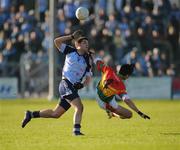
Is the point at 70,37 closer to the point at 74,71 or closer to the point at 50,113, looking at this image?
the point at 74,71

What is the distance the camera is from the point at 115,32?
3406cm

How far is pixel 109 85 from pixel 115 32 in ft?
56.2

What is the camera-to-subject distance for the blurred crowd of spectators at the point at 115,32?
34062mm

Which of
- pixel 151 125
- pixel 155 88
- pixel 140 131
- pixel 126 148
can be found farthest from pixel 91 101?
pixel 126 148

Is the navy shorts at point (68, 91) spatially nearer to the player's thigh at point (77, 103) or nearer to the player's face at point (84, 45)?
the player's thigh at point (77, 103)

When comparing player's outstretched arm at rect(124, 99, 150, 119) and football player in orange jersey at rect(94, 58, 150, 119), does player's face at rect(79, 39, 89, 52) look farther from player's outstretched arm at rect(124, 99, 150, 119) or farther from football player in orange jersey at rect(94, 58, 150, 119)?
player's outstretched arm at rect(124, 99, 150, 119)

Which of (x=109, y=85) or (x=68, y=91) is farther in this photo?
(x=109, y=85)

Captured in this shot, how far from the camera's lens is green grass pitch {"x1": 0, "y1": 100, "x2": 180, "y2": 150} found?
13.9 metres

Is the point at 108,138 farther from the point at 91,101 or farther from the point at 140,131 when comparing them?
the point at 91,101

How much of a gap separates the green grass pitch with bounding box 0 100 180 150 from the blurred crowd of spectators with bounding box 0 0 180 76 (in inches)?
379

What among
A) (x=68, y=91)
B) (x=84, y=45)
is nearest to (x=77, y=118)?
(x=68, y=91)

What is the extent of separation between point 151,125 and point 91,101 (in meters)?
13.1

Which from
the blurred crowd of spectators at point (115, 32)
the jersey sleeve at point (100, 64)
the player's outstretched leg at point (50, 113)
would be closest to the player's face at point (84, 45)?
the jersey sleeve at point (100, 64)

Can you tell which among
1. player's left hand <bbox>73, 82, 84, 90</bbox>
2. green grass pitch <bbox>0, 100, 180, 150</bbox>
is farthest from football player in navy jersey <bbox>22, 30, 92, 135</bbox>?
green grass pitch <bbox>0, 100, 180, 150</bbox>
